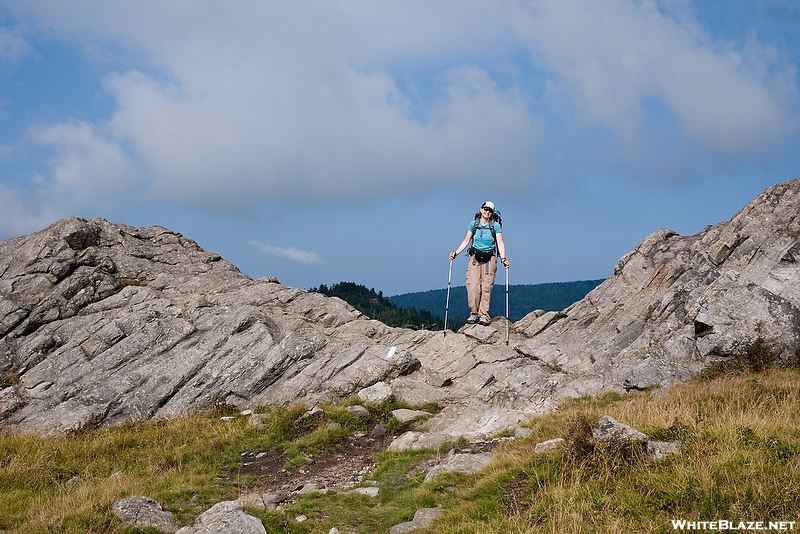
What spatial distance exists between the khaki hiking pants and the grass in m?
8.27

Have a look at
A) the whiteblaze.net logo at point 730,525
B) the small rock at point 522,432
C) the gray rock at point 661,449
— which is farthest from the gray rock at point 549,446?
the whiteblaze.net logo at point 730,525

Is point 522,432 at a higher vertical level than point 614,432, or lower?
lower

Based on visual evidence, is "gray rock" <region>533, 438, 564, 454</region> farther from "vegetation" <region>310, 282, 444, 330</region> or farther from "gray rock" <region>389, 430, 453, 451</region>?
"vegetation" <region>310, 282, 444, 330</region>

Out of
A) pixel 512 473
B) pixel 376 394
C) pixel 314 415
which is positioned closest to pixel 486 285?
pixel 376 394

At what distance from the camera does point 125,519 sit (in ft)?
34.1

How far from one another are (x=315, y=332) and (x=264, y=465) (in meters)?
9.62

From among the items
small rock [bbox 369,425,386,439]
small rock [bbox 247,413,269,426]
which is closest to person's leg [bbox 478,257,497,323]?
small rock [bbox 369,425,386,439]

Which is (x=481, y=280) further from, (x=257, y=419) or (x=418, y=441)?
(x=257, y=419)

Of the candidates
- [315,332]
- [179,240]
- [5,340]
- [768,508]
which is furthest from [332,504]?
[179,240]

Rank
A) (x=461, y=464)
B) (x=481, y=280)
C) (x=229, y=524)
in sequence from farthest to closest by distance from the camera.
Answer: (x=481, y=280) → (x=461, y=464) → (x=229, y=524)

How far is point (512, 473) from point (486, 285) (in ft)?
46.2

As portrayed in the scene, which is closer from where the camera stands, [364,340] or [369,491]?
[369,491]

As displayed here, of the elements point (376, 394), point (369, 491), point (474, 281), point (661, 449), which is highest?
point (474, 281)

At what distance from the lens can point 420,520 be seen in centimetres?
1036
